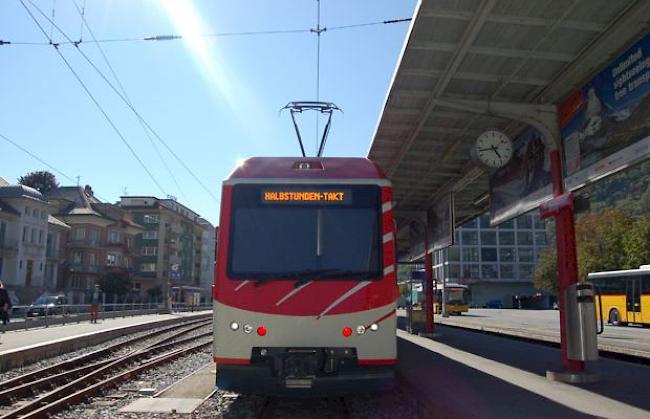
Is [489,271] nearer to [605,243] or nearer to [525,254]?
[525,254]

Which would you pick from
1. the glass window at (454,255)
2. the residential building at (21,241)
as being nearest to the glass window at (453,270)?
the glass window at (454,255)

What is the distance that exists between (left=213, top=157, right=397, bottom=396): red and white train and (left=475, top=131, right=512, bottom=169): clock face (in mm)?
4835

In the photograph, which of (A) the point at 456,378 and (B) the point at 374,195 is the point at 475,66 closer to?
(B) the point at 374,195

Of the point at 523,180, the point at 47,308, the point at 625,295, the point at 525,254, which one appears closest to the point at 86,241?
the point at 47,308

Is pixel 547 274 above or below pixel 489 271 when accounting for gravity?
below

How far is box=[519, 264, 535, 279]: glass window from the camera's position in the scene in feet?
359

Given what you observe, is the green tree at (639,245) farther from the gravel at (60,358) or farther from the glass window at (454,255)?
the glass window at (454,255)

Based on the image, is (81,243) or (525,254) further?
(525,254)

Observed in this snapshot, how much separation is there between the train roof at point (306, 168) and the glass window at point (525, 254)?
10804 centimetres

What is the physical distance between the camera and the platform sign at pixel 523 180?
1109cm

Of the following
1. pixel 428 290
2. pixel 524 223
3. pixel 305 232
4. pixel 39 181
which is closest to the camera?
pixel 305 232

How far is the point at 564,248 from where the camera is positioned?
10211mm

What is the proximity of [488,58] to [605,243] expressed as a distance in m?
57.9

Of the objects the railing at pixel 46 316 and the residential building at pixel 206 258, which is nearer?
the railing at pixel 46 316
